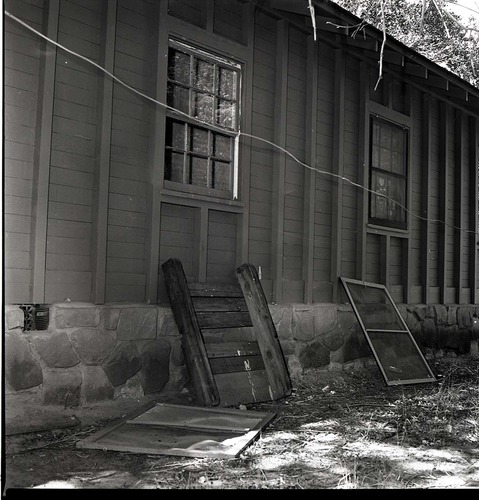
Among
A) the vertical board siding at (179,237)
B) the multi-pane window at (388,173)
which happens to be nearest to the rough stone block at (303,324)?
the vertical board siding at (179,237)

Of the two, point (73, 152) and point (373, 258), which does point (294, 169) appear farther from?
point (73, 152)

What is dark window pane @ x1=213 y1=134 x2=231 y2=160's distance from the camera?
5094 millimetres

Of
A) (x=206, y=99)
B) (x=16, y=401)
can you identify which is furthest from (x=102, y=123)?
(x=16, y=401)

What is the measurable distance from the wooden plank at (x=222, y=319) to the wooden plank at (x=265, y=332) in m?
0.08

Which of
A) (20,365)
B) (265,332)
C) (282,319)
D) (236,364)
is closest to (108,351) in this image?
(20,365)

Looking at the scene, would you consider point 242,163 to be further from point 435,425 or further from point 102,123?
point 435,425

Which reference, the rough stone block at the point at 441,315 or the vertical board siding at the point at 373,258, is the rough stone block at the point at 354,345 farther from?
the rough stone block at the point at 441,315

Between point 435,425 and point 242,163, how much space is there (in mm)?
2779

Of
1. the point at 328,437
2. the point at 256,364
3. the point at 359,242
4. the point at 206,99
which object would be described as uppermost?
the point at 206,99

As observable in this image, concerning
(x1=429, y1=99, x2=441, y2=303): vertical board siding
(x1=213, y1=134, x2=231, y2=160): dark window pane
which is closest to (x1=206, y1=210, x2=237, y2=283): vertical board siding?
(x1=213, y1=134, x2=231, y2=160): dark window pane

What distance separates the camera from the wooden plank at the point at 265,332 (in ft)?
15.6

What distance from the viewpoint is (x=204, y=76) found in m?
5.00

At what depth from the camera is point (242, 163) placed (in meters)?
5.27

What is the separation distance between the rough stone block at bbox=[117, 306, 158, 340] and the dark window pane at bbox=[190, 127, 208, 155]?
146 cm
